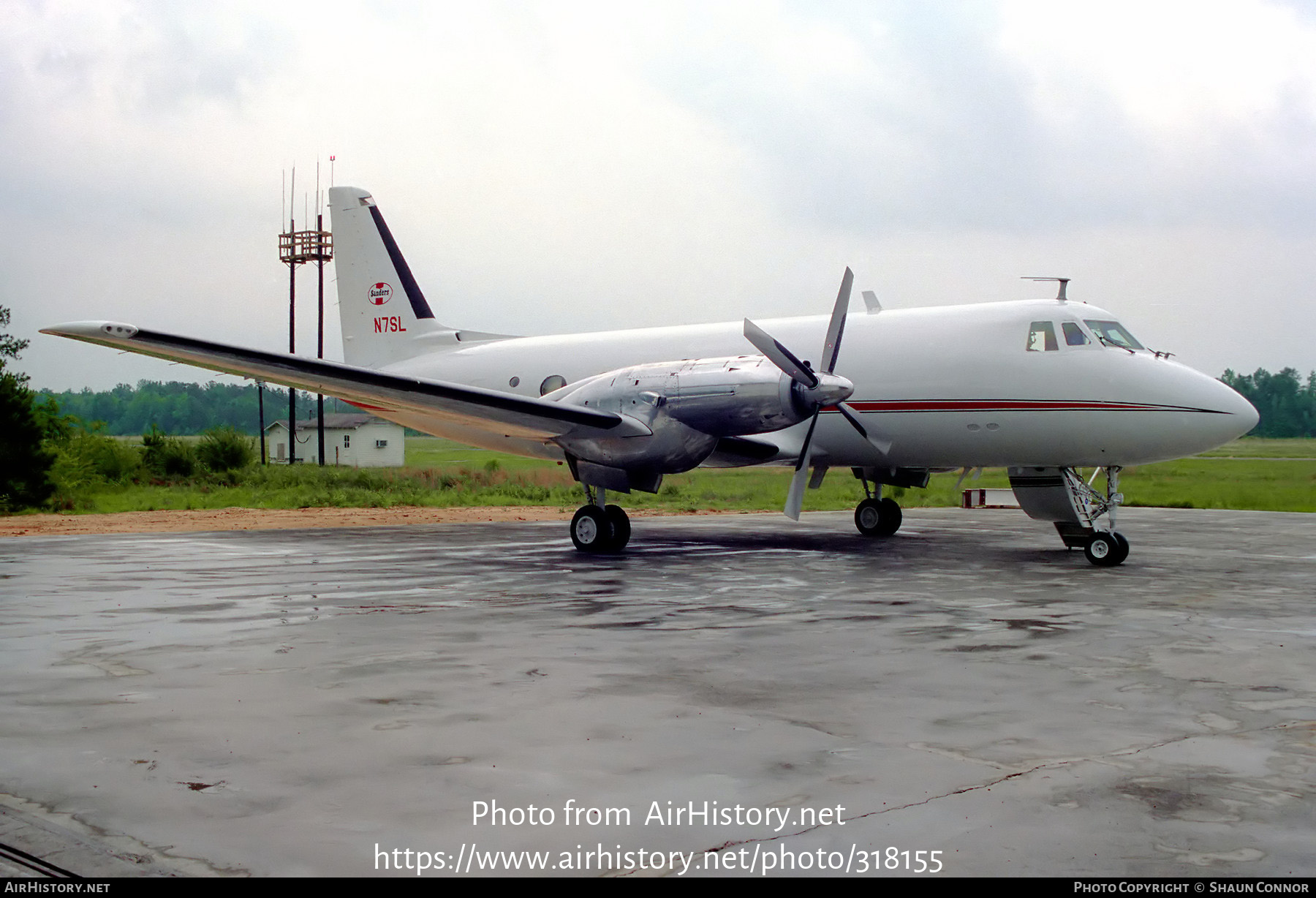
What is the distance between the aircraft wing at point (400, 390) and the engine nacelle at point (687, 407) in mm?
206

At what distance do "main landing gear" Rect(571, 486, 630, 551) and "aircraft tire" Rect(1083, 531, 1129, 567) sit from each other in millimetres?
→ 6390

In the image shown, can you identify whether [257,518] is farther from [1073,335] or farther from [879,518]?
[1073,335]

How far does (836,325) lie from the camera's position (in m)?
14.8

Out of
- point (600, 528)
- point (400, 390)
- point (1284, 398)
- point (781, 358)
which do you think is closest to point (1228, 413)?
point (781, 358)

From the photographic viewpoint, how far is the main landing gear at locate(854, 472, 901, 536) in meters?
18.5

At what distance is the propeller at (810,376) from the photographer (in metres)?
13.7

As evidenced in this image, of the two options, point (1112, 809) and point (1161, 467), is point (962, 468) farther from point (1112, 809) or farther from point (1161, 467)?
point (1161, 467)

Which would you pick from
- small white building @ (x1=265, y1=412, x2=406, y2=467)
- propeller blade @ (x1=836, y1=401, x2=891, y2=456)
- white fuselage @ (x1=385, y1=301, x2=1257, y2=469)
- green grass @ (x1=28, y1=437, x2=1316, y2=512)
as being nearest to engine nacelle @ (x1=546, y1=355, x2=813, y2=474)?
white fuselage @ (x1=385, y1=301, x2=1257, y2=469)

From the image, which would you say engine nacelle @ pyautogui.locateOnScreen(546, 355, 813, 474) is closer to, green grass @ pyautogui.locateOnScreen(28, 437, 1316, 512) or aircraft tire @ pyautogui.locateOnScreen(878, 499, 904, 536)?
aircraft tire @ pyautogui.locateOnScreen(878, 499, 904, 536)

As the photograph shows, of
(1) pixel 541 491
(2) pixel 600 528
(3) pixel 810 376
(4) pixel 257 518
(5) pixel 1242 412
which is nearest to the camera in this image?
(3) pixel 810 376

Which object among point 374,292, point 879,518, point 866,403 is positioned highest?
point 374,292

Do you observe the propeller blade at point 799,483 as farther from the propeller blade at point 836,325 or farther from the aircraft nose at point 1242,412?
the aircraft nose at point 1242,412

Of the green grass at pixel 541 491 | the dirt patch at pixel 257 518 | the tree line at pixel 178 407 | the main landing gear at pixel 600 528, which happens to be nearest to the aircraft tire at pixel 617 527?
the main landing gear at pixel 600 528

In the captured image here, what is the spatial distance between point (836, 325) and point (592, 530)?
4.60 m
